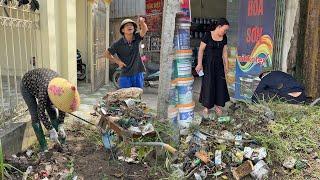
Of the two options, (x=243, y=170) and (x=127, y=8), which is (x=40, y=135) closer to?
(x=243, y=170)

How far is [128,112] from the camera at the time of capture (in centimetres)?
393

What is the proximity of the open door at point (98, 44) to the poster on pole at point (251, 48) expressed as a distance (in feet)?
10.4

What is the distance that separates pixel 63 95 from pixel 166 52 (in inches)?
42.6

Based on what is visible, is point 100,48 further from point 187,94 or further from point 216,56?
point 187,94

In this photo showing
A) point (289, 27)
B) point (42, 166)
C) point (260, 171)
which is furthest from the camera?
point (289, 27)

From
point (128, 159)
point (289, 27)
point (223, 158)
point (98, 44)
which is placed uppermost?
point (289, 27)

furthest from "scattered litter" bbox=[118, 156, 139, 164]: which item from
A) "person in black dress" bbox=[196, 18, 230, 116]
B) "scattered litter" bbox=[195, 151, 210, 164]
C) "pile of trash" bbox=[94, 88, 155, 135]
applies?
"person in black dress" bbox=[196, 18, 230, 116]

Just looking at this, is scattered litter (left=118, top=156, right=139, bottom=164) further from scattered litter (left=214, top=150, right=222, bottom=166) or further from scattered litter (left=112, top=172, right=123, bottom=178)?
scattered litter (left=214, top=150, right=222, bottom=166)

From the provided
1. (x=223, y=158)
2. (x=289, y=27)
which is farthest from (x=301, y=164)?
(x=289, y=27)

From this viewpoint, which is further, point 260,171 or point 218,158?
point 218,158

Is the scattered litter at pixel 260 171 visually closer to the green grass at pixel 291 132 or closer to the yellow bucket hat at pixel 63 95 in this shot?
the green grass at pixel 291 132

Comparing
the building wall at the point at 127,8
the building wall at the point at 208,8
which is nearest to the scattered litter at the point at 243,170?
the building wall at the point at 127,8

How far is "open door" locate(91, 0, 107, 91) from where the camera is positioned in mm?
8406

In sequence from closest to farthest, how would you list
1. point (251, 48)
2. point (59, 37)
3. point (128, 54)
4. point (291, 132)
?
point (291, 132)
point (128, 54)
point (59, 37)
point (251, 48)
